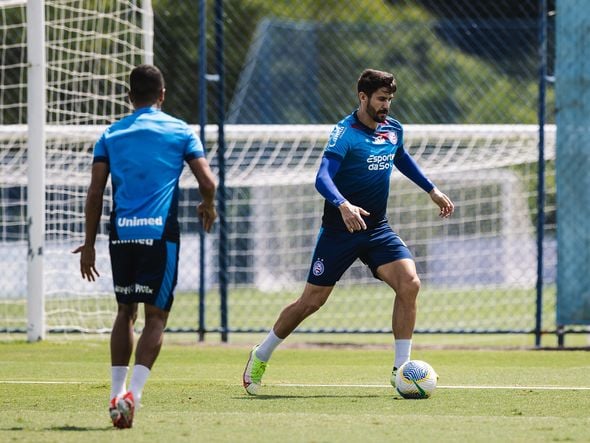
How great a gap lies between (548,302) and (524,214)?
1.71 m

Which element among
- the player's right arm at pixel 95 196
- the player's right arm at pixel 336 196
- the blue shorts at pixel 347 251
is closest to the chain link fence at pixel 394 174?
the blue shorts at pixel 347 251

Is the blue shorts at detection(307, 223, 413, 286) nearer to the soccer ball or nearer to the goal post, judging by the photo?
the soccer ball

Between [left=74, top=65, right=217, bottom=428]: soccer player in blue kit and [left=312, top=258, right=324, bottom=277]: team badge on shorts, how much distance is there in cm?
188

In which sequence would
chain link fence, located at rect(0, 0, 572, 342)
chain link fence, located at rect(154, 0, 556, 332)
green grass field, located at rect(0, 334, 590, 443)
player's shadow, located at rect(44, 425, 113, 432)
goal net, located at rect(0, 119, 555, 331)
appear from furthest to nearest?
chain link fence, located at rect(154, 0, 556, 332), chain link fence, located at rect(0, 0, 572, 342), goal net, located at rect(0, 119, 555, 331), player's shadow, located at rect(44, 425, 113, 432), green grass field, located at rect(0, 334, 590, 443)

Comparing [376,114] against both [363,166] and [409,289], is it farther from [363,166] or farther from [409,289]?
[409,289]

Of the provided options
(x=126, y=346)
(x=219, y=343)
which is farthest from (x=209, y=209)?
(x=219, y=343)

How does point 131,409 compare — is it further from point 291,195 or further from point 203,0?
point 291,195

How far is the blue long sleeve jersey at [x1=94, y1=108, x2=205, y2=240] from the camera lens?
281 inches

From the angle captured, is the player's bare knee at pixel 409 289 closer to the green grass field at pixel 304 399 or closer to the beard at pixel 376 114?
the green grass field at pixel 304 399

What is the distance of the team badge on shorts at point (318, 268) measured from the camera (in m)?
8.98

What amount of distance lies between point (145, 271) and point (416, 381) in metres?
2.13

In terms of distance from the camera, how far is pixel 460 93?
1341 inches

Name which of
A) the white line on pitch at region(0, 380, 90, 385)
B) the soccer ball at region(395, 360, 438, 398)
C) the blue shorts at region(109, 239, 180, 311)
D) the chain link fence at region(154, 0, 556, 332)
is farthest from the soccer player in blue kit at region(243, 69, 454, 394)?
the chain link fence at region(154, 0, 556, 332)

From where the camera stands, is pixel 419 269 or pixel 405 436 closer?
pixel 405 436
